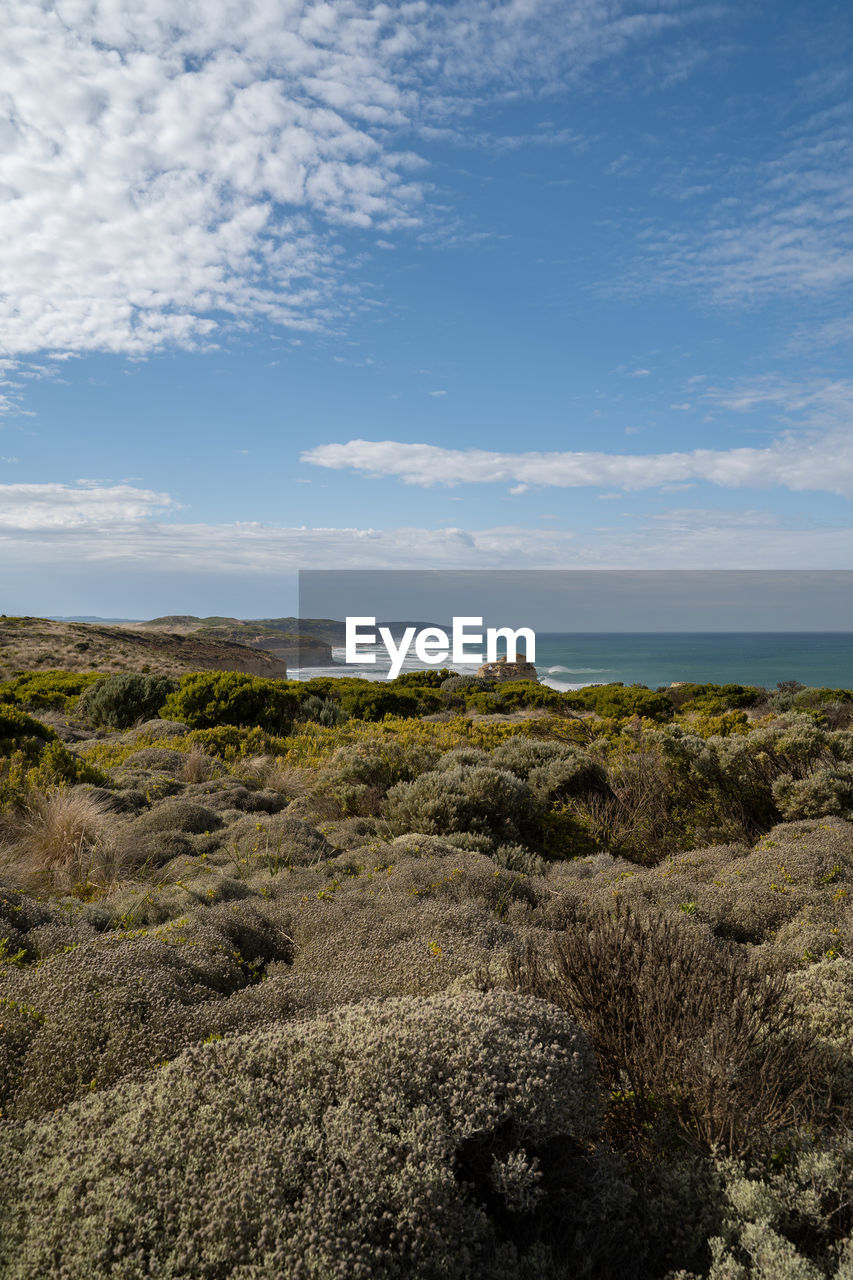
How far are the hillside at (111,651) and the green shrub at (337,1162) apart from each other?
28.0 metres

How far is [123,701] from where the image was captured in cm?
1518

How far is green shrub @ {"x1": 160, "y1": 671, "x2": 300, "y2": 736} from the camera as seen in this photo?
1397cm

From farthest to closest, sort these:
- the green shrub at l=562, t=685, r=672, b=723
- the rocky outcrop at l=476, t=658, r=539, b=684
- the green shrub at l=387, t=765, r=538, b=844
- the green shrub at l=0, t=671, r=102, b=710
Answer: the rocky outcrop at l=476, t=658, r=539, b=684 < the green shrub at l=562, t=685, r=672, b=723 < the green shrub at l=0, t=671, r=102, b=710 < the green shrub at l=387, t=765, r=538, b=844

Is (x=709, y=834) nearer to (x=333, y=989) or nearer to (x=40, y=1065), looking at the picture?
(x=333, y=989)

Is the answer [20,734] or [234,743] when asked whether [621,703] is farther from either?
[20,734]

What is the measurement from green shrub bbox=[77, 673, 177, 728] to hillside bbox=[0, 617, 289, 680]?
525 inches

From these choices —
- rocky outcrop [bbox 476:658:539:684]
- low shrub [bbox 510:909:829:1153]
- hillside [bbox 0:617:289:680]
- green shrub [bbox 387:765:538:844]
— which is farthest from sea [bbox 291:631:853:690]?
low shrub [bbox 510:909:829:1153]

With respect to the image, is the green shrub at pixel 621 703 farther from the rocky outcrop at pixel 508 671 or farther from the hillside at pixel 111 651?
the hillside at pixel 111 651

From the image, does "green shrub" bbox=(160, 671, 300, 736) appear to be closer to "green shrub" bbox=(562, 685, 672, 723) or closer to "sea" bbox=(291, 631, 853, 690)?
"green shrub" bbox=(562, 685, 672, 723)

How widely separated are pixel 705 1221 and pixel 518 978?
42.5 inches

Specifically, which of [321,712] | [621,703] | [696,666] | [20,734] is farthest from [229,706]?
[696,666]

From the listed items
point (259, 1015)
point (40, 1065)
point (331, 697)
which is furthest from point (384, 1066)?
point (331, 697)

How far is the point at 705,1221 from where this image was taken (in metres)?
2.05

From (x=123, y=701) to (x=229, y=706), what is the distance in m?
2.81
